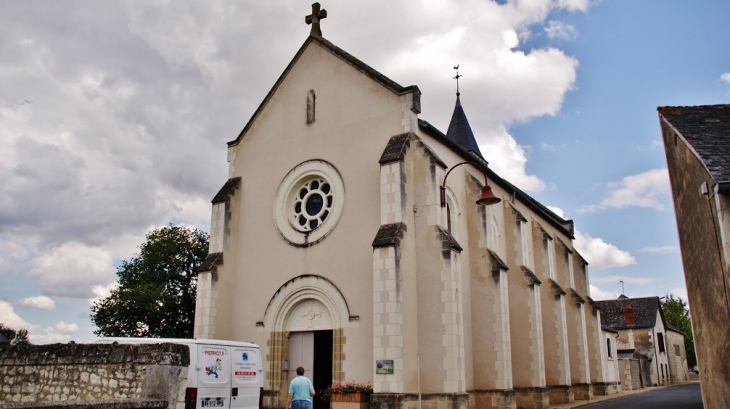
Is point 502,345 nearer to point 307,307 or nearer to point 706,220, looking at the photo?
point 307,307

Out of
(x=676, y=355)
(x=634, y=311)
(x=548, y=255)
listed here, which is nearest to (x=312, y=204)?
(x=548, y=255)

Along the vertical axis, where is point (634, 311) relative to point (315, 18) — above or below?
below

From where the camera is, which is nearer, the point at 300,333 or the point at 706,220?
the point at 706,220

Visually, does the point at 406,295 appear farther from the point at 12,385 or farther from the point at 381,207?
the point at 12,385

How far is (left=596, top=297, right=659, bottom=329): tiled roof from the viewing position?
47.5 metres

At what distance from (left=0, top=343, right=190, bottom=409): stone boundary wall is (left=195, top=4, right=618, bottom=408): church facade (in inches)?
286

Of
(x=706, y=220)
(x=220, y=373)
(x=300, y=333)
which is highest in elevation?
(x=706, y=220)

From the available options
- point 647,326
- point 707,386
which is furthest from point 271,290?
point 647,326

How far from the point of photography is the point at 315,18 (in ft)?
66.1

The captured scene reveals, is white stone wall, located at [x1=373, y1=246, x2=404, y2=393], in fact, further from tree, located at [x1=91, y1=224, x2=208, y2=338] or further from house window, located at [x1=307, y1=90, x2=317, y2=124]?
tree, located at [x1=91, y1=224, x2=208, y2=338]

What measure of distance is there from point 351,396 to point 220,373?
4.66 m

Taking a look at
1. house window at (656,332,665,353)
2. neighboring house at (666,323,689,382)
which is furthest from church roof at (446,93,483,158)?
neighboring house at (666,323,689,382)

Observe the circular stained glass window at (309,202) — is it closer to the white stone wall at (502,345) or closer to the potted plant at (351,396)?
the potted plant at (351,396)

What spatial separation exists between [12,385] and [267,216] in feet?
32.6
